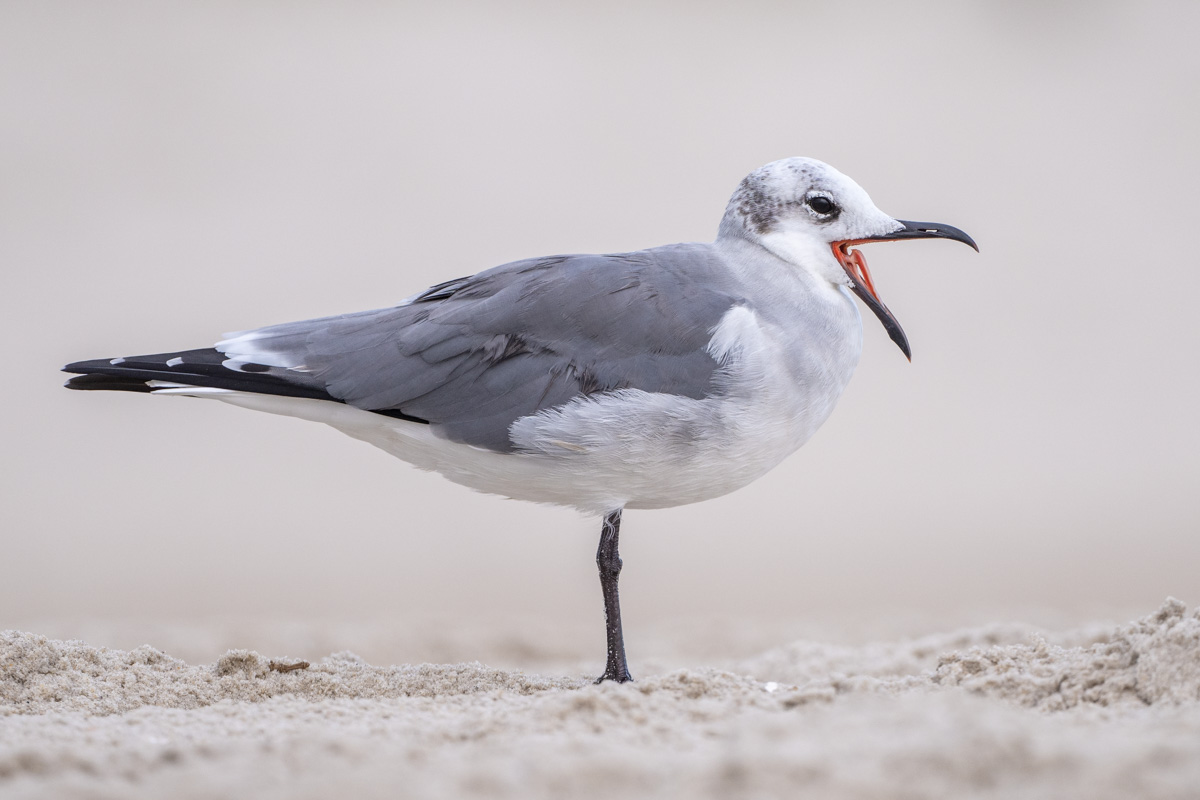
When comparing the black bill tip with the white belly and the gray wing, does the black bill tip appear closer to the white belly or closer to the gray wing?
the white belly

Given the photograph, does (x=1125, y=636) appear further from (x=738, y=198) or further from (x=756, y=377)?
(x=738, y=198)

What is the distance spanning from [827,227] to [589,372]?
1.21 meters

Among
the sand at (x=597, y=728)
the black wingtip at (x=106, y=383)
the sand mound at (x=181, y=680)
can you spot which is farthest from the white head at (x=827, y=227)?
the black wingtip at (x=106, y=383)

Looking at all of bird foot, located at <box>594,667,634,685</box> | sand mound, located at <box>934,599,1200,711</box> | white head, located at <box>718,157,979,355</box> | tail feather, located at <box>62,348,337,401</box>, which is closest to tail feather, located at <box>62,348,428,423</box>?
tail feather, located at <box>62,348,337,401</box>

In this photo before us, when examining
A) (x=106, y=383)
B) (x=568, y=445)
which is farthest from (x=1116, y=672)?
(x=106, y=383)

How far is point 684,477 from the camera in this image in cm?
393

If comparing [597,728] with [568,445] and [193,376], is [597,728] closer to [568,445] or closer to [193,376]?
[568,445]

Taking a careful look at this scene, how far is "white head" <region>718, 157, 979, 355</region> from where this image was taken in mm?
4293

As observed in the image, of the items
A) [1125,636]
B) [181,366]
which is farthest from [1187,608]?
[181,366]

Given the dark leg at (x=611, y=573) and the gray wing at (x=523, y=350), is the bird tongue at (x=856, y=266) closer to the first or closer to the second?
the gray wing at (x=523, y=350)

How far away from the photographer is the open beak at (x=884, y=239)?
14.1ft

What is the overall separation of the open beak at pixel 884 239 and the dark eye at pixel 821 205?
0.45 ft

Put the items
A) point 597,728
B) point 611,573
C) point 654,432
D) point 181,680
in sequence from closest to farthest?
point 597,728
point 654,432
point 181,680
point 611,573

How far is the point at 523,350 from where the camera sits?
3.99 meters
